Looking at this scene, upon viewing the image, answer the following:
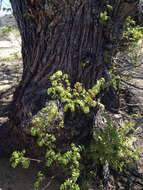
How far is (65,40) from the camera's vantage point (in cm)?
243

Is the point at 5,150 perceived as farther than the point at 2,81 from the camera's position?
No

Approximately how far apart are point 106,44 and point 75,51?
445 millimetres

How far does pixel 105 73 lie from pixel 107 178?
1.37 m

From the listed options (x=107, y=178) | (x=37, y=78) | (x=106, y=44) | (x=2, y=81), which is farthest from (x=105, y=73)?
(x=2, y=81)

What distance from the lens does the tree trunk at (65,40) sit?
2350 mm

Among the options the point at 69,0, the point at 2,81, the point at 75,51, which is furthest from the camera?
the point at 2,81

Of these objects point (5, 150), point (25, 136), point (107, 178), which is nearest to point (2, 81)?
point (5, 150)

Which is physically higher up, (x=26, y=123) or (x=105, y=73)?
(x=105, y=73)

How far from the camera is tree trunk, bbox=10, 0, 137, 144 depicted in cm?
235

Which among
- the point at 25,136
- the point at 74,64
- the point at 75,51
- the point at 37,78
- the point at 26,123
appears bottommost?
the point at 25,136

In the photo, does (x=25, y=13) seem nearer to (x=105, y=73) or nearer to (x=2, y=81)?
(x=105, y=73)

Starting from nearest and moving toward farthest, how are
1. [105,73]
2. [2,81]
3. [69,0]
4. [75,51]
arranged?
[69,0] → [75,51] → [105,73] → [2,81]

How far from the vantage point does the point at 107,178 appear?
8.21 ft

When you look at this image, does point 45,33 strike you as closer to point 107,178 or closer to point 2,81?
point 107,178
